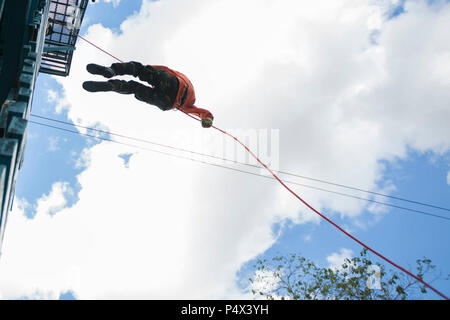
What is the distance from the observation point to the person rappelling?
19.4 ft

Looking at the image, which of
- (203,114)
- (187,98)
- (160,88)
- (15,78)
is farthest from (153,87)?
(15,78)

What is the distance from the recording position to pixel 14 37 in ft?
13.3

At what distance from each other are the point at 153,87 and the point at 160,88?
8.1 inches

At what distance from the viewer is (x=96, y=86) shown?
5.61 metres

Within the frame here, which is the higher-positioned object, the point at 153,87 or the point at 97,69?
the point at 153,87

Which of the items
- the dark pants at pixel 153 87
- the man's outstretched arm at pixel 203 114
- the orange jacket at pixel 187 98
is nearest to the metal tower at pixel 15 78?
the dark pants at pixel 153 87

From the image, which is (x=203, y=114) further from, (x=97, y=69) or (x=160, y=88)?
(x=97, y=69)

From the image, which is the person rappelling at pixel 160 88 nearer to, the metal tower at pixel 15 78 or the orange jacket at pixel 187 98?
the orange jacket at pixel 187 98

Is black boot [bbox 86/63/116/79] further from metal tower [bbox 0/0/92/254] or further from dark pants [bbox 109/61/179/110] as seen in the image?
metal tower [bbox 0/0/92/254]

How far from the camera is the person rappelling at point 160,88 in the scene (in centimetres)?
592

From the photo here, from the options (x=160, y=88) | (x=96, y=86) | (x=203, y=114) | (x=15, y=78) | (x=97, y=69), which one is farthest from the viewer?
(x=203, y=114)
